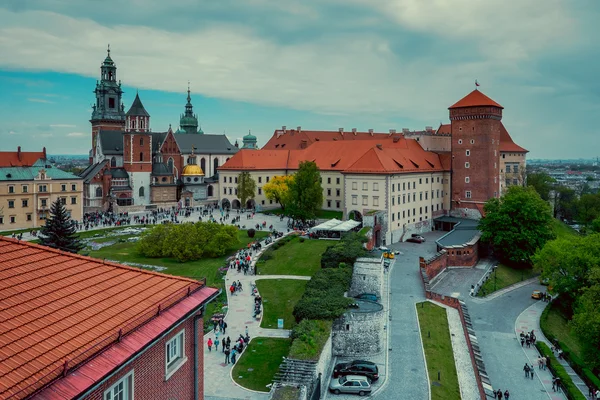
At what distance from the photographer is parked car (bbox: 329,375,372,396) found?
989 inches

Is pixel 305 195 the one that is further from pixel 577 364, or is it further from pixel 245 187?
pixel 577 364

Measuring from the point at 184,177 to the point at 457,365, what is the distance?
70221 millimetres

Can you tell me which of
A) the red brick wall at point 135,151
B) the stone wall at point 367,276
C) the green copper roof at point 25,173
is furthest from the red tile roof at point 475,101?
the green copper roof at point 25,173

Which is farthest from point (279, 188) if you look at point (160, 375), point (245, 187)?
point (160, 375)

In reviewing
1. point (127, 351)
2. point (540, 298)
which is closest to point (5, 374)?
point (127, 351)

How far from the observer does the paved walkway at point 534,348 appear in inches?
1176

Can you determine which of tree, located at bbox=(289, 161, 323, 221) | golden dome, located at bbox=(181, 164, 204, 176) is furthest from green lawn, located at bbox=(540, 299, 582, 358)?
golden dome, located at bbox=(181, 164, 204, 176)

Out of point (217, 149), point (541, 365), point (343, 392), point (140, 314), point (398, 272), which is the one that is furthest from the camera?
point (217, 149)

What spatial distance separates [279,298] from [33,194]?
152 ft

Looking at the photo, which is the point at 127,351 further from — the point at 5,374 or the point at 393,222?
the point at 393,222

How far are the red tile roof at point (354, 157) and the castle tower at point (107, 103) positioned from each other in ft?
Answer: 107

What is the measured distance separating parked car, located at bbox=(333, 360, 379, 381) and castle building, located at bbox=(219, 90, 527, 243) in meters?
32.5

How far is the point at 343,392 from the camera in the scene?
83.5ft

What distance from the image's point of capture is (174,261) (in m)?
49.4
